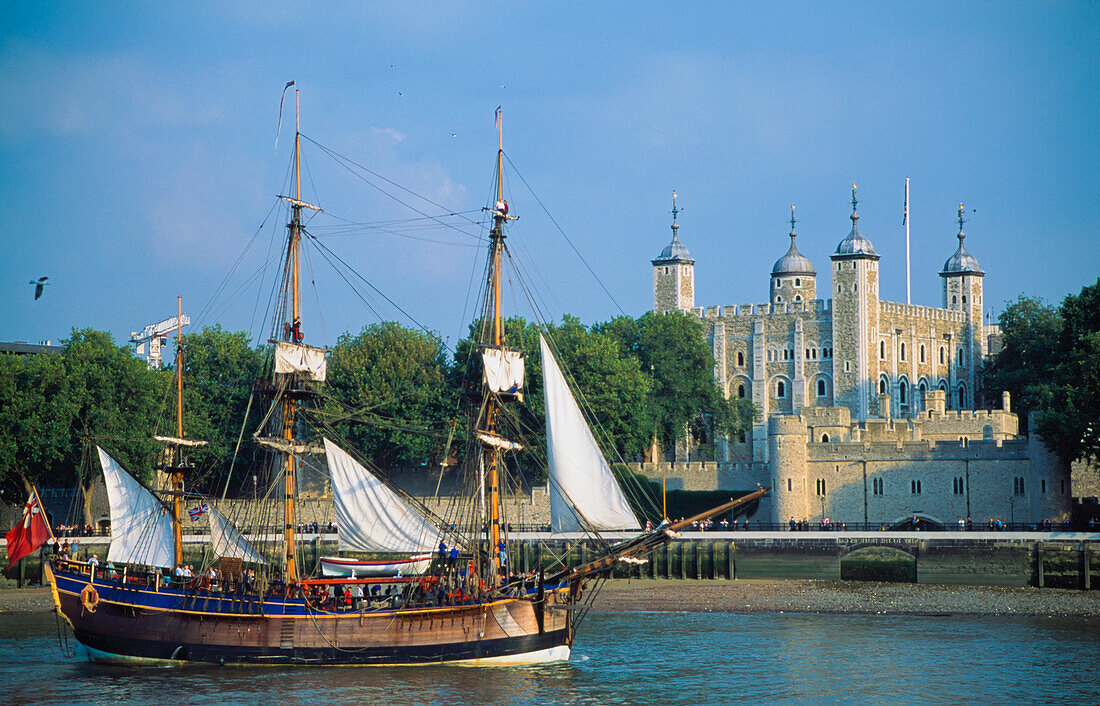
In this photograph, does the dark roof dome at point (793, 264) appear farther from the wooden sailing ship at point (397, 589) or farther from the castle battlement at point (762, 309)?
the wooden sailing ship at point (397, 589)

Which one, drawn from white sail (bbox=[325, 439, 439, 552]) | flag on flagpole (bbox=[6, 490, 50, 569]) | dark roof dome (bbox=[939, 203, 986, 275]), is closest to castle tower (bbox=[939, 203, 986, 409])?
dark roof dome (bbox=[939, 203, 986, 275])

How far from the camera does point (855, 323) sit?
96.6 m

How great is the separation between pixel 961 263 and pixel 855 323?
14487mm

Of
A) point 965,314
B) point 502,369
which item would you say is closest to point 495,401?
point 502,369

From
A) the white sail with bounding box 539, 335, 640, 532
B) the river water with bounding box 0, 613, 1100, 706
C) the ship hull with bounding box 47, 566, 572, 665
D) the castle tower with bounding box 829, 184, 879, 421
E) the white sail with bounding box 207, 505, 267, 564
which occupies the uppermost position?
the castle tower with bounding box 829, 184, 879, 421

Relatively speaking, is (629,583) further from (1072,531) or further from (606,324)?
(606,324)

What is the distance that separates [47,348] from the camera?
3861 inches

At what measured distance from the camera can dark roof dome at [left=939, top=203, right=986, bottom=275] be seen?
106 metres

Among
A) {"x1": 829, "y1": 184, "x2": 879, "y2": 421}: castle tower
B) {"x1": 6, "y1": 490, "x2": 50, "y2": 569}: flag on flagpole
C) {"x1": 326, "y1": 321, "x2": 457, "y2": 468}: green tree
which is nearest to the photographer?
{"x1": 6, "y1": 490, "x2": 50, "y2": 569}: flag on flagpole

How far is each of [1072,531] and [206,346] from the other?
44557mm

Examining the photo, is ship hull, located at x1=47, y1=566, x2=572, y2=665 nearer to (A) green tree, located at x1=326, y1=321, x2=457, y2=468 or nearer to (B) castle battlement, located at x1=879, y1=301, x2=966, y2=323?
(A) green tree, located at x1=326, y1=321, x2=457, y2=468

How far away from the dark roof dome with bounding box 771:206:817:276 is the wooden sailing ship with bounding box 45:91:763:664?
6319 centimetres

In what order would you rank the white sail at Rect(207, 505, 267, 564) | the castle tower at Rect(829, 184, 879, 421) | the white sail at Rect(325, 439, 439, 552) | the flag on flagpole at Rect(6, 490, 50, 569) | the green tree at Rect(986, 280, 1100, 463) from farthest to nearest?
1. the castle tower at Rect(829, 184, 879, 421)
2. the green tree at Rect(986, 280, 1100, 463)
3. the white sail at Rect(207, 505, 267, 564)
4. the white sail at Rect(325, 439, 439, 552)
5. the flag on flagpole at Rect(6, 490, 50, 569)

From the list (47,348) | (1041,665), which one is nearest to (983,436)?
(1041,665)
